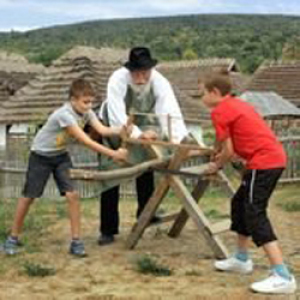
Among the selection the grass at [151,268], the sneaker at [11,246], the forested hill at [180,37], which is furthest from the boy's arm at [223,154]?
the forested hill at [180,37]

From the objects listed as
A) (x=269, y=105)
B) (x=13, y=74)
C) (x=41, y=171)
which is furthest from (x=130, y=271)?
(x=13, y=74)

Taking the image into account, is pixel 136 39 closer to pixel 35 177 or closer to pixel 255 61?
pixel 255 61

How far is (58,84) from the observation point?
2675 centimetres

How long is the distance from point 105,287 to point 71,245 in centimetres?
110

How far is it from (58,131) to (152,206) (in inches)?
38.4

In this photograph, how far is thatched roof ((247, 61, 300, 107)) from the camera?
35.0 m

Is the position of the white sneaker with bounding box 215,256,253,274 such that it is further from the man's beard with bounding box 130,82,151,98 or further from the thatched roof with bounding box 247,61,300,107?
the thatched roof with bounding box 247,61,300,107

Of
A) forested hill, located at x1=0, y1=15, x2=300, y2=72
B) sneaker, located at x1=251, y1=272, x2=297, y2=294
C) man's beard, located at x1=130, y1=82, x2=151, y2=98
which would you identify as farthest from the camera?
forested hill, located at x1=0, y1=15, x2=300, y2=72

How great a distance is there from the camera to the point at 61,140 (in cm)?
623

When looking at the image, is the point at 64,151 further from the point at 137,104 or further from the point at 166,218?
the point at 166,218

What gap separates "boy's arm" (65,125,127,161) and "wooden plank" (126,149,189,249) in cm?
40

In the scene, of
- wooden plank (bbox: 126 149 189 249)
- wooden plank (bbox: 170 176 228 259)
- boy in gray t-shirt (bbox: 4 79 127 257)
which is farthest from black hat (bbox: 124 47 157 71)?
wooden plank (bbox: 170 176 228 259)

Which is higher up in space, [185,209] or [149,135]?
[149,135]

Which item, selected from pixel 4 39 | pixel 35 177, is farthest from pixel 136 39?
pixel 35 177
